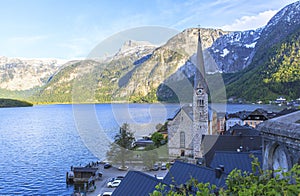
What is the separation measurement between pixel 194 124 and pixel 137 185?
81.7 feet

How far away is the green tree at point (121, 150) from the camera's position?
40.5 meters

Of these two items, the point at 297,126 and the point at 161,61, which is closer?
the point at 297,126

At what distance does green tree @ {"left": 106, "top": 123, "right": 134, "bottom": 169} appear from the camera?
40.5 meters

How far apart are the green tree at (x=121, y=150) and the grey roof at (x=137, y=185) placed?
2433 centimetres

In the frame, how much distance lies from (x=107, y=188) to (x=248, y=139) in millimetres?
16164

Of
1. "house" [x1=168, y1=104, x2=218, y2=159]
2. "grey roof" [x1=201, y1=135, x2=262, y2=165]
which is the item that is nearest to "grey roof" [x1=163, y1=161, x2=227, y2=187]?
"grey roof" [x1=201, y1=135, x2=262, y2=165]

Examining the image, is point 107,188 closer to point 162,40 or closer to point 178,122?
point 178,122

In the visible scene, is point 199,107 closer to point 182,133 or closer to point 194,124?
point 194,124

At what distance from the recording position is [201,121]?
37.8 metres

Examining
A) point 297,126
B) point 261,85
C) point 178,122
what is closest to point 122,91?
point 178,122

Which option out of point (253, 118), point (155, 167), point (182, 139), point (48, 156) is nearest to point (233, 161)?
point (155, 167)

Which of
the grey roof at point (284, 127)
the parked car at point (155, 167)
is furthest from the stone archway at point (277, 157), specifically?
the parked car at point (155, 167)

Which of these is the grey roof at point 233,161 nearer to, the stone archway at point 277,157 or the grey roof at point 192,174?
the grey roof at point 192,174

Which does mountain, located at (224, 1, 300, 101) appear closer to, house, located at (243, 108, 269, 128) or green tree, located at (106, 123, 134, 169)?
house, located at (243, 108, 269, 128)
